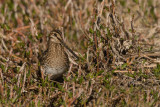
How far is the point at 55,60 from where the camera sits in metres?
4.30

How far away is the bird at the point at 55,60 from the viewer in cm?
427

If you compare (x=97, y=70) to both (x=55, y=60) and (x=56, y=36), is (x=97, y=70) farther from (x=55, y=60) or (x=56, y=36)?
(x=56, y=36)

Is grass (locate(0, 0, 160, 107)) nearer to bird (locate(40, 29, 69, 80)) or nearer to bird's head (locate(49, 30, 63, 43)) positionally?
bird (locate(40, 29, 69, 80))

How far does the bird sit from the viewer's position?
4.27 m

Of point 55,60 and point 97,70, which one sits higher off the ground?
point 55,60

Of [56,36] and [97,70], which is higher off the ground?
[56,36]

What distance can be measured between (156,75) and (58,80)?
4.78 ft

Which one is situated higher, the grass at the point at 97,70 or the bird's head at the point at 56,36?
the bird's head at the point at 56,36

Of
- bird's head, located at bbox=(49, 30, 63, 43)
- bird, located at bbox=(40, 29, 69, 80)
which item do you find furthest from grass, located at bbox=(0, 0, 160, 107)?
bird's head, located at bbox=(49, 30, 63, 43)

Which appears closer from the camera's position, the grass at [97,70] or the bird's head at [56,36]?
the grass at [97,70]

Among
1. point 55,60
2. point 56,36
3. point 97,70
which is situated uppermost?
point 56,36

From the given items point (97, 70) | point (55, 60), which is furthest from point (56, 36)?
point (97, 70)

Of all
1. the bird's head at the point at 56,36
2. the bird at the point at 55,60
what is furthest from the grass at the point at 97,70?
the bird's head at the point at 56,36

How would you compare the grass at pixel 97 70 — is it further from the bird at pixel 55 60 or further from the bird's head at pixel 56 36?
the bird's head at pixel 56 36
